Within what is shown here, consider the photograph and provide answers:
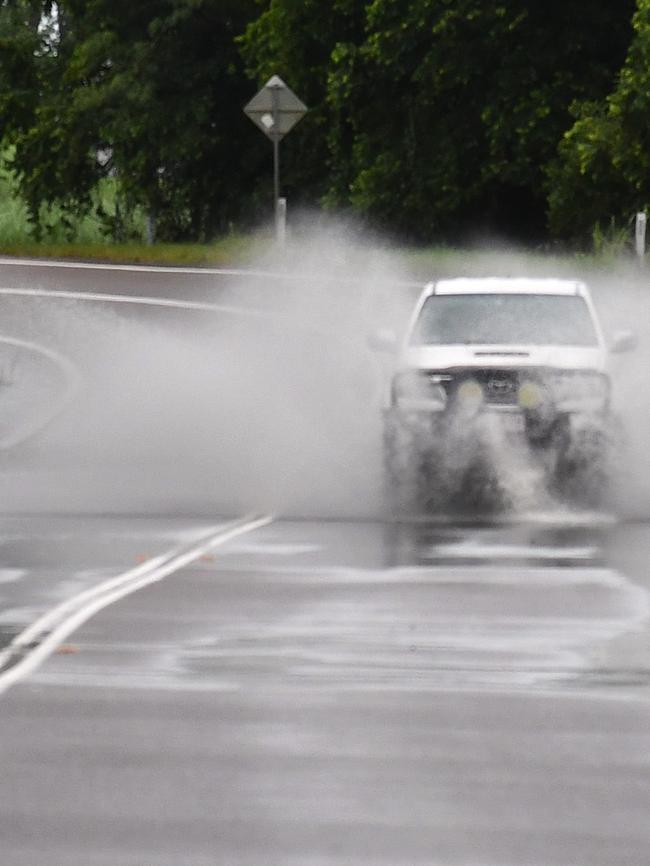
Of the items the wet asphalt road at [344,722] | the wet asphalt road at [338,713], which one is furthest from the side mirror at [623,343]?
the wet asphalt road at [344,722]

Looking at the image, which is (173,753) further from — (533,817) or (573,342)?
(573,342)

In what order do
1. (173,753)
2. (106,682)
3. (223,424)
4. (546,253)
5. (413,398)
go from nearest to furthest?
(173,753), (106,682), (413,398), (223,424), (546,253)

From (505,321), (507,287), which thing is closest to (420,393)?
(505,321)

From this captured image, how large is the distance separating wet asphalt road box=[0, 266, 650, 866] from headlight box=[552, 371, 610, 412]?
137 inches

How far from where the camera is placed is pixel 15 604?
15414 millimetres

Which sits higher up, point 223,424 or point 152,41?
point 152,41

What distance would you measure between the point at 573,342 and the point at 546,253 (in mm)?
28378

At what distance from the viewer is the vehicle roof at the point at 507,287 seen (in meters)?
23.9

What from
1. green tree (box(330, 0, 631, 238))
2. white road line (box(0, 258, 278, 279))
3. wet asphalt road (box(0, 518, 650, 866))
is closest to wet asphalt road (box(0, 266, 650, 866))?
wet asphalt road (box(0, 518, 650, 866))

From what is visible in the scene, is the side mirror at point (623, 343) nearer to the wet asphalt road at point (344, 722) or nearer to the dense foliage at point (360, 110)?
the wet asphalt road at point (344, 722)

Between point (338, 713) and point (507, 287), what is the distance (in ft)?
42.5

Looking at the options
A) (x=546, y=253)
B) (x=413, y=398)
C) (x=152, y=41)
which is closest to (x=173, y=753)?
(x=413, y=398)

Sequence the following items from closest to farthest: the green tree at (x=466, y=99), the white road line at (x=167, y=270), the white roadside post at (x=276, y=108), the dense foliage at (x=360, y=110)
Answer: the white roadside post at (x=276, y=108) < the white road line at (x=167, y=270) < the dense foliage at (x=360, y=110) < the green tree at (x=466, y=99)

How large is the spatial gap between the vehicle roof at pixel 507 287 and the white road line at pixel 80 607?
3.88 metres
